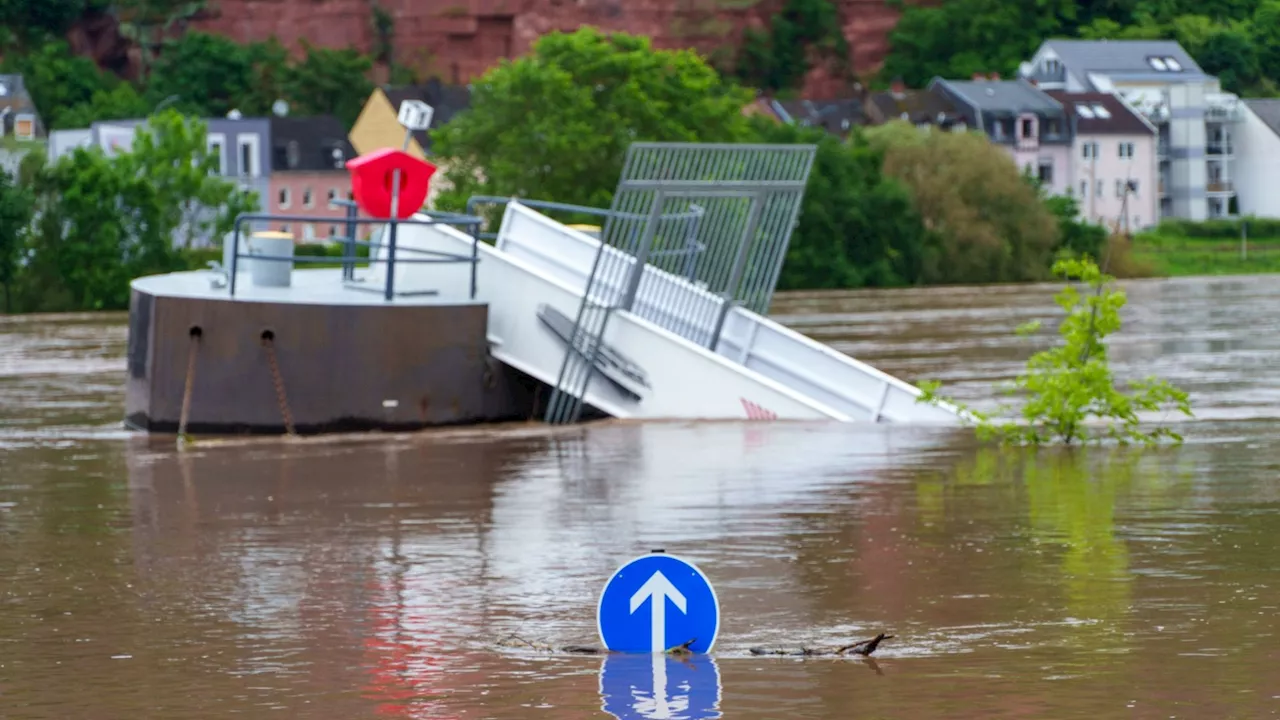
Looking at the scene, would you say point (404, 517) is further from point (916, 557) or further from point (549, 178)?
point (549, 178)

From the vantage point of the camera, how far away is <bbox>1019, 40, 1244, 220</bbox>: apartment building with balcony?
555ft

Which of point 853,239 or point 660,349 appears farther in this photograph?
point 853,239

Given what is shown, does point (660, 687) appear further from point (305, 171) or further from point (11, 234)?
point (305, 171)

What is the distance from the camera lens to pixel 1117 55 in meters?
172

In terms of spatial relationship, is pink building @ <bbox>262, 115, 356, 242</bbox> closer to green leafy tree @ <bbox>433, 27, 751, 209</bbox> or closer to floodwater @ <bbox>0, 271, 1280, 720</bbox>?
green leafy tree @ <bbox>433, 27, 751, 209</bbox>

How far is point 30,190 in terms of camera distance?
84062 millimetres

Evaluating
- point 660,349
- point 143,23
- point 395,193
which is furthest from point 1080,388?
point 143,23

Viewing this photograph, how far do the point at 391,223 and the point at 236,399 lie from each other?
2507 mm

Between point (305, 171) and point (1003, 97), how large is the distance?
4137 centimetres

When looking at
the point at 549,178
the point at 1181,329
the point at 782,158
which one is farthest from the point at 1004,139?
the point at 782,158

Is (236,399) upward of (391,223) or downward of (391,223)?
downward

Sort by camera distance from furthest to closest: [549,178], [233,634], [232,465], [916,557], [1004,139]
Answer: [1004,139] < [549,178] < [232,465] < [916,557] < [233,634]

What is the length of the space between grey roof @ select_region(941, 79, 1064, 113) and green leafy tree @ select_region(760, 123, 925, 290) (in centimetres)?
5486

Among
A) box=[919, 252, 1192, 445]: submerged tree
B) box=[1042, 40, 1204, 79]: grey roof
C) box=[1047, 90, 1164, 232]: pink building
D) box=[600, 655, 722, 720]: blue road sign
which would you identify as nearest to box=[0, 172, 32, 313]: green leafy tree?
box=[919, 252, 1192, 445]: submerged tree
